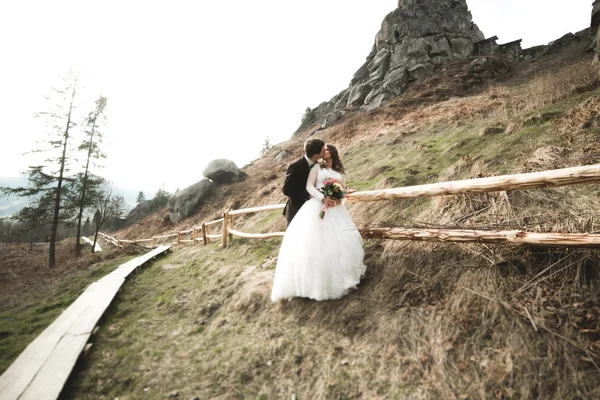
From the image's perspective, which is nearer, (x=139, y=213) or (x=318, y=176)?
(x=318, y=176)

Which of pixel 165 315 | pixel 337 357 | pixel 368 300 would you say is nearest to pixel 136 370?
pixel 165 315

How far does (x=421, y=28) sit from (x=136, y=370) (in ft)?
148

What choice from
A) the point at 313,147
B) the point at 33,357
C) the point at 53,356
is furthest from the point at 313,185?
the point at 33,357

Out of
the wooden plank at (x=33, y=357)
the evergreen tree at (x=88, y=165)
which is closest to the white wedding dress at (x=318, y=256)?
the wooden plank at (x=33, y=357)

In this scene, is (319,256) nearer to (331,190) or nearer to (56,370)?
(331,190)

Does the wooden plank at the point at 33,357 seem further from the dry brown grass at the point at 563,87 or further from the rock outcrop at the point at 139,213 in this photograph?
the rock outcrop at the point at 139,213

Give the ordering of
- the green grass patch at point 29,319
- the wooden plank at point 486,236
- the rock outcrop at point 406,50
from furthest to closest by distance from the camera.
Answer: the rock outcrop at point 406,50 < the green grass patch at point 29,319 < the wooden plank at point 486,236

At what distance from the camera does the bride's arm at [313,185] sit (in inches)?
149

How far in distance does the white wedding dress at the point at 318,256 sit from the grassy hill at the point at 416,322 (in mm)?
203

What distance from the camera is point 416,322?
269 centimetres

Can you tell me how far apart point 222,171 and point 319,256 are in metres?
22.5

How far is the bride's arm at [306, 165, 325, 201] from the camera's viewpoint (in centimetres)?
377

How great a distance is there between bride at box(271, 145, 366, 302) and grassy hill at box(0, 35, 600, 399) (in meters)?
0.21

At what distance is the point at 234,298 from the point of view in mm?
4520
